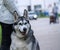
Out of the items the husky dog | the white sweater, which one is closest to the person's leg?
the white sweater

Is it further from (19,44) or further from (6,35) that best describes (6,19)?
(19,44)

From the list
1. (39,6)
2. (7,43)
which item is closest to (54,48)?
(7,43)

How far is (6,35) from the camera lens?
25.5 feet

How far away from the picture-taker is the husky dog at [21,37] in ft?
23.3

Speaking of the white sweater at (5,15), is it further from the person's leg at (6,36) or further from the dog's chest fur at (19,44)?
the dog's chest fur at (19,44)

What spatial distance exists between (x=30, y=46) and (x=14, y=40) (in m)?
0.37

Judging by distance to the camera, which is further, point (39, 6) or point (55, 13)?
point (39, 6)

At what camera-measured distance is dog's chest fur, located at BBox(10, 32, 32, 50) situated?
714cm

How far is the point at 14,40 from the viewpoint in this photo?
716 centimetres

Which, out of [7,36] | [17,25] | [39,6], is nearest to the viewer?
[17,25]

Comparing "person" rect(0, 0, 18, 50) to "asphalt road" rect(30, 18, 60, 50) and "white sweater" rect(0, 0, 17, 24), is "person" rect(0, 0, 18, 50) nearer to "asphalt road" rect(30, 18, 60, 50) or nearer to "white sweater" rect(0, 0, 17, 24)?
"white sweater" rect(0, 0, 17, 24)

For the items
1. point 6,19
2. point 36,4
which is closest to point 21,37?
point 6,19

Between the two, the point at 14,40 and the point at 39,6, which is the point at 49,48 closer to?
the point at 14,40

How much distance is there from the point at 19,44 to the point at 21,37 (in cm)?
16
